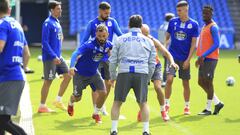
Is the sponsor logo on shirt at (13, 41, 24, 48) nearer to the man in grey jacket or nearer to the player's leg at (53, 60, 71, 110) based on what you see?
the man in grey jacket

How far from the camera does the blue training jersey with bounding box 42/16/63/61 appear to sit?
1209 cm

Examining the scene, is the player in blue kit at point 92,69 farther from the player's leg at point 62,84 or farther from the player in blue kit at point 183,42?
the player in blue kit at point 183,42

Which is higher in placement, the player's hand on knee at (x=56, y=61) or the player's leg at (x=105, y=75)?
the player's hand on knee at (x=56, y=61)

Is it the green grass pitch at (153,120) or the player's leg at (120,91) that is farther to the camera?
the green grass pitch at (153,120)

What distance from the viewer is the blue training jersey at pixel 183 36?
40.1ft

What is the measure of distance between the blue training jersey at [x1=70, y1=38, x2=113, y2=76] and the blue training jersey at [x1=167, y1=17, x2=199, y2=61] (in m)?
1.98

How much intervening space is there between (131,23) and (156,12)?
27963mm

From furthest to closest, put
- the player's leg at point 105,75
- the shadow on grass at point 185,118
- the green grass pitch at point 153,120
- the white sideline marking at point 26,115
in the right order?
the player's leg at point 105,75 < the shadow on grass at point 185,118 < the green grass pitch at point 153,120 < the white sideline marking at point 26,115

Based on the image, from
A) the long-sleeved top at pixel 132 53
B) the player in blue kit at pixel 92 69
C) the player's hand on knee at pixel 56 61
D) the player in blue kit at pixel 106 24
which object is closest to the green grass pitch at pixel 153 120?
the player in blue kit at pixel 92 69

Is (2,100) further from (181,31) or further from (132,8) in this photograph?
(132,8)

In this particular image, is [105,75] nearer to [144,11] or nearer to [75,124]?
[75,124]

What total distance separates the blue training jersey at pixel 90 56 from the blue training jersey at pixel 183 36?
198 centimetres

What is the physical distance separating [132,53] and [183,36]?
3.22m

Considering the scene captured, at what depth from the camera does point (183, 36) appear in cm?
1228
